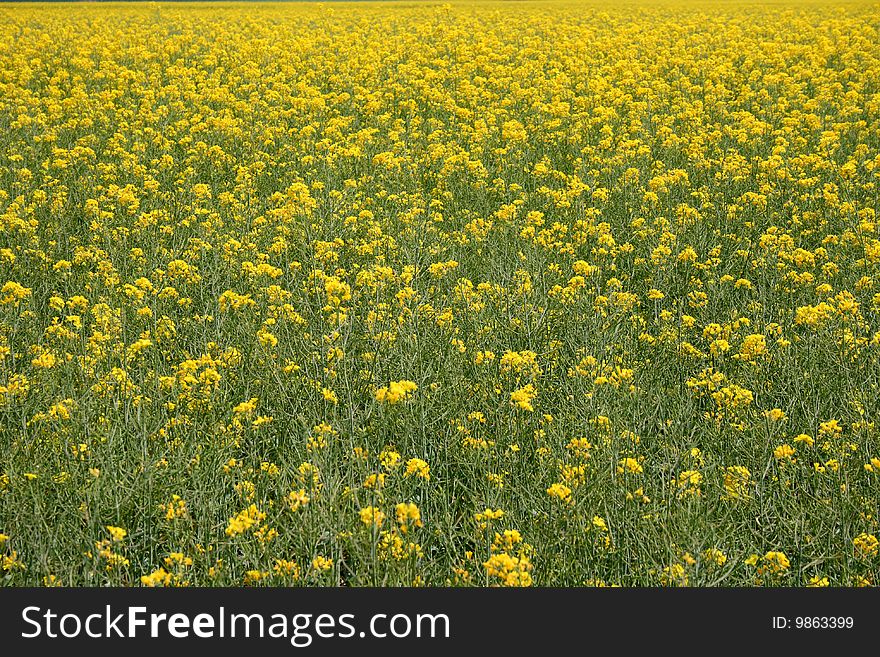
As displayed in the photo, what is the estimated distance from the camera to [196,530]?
4.39 m

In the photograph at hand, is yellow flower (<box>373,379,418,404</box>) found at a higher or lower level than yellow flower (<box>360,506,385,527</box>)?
higher

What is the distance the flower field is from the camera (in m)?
4.09

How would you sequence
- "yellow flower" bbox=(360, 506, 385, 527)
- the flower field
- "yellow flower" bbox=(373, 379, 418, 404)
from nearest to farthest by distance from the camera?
1. "yellow flower" bbox=(360, 506, 385, 527)
2. the flower field
3. "yellow flower" bbox=(373, 379, 418, 404)


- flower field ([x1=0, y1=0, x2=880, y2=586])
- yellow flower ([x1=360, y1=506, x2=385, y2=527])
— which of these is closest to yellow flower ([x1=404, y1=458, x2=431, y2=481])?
flower field ([x1=0, y1=0, x2=880, y2=586])

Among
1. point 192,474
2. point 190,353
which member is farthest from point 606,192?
point 192,474

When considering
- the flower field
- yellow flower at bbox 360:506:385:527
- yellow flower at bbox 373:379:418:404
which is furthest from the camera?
yellow flower at bbox 373:379:418:404

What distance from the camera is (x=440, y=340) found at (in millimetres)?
5758

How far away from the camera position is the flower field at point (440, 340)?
4094mm

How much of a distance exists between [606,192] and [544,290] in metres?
2.42

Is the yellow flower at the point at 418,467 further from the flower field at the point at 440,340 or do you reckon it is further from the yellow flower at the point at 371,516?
the yellow flower at the point at 371,516

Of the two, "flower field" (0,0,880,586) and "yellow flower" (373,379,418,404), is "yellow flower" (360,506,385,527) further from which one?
"yellow flower" (373,379,418,404)

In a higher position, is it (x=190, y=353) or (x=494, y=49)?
(x=494, y=49)

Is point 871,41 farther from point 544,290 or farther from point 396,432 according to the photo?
point 396,432

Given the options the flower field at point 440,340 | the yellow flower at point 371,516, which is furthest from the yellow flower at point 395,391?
the yellow flower at point 371,516
